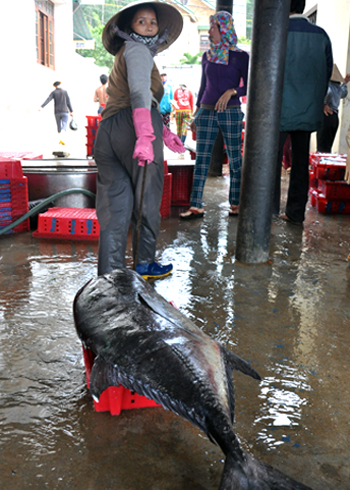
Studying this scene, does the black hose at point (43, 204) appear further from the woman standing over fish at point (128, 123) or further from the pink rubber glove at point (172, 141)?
the pink rubber glove at point (172, 141)

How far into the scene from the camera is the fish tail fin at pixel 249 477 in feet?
4.13

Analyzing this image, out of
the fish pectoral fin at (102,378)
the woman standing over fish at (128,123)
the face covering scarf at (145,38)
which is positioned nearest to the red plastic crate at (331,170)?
the woman standing over fish at (128,123)

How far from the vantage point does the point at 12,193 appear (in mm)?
4766

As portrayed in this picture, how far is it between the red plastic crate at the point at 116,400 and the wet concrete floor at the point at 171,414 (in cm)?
4

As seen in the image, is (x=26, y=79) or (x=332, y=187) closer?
(x=332, y=187)

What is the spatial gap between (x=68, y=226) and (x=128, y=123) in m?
1.80

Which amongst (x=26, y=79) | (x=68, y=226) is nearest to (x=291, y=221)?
(x=68, y=226)

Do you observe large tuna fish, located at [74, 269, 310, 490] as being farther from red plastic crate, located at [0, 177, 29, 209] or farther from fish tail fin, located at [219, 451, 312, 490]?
red plastic crate, located at [0, 177, 29, 209]

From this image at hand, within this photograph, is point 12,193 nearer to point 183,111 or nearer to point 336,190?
point 336,190

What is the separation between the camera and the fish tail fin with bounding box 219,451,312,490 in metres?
1.26

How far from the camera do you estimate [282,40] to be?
3689 millimetres

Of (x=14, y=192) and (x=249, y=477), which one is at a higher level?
(x=14, y=192)

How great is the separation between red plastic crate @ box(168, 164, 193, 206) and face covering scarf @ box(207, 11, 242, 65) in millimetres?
1395

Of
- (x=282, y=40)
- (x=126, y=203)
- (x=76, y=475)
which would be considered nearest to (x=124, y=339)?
(x=76, y=475)
